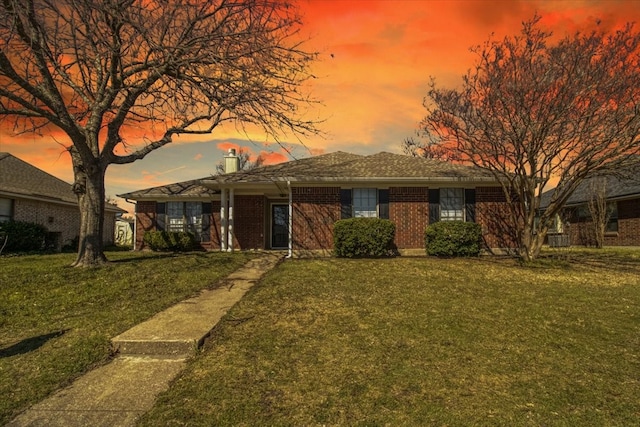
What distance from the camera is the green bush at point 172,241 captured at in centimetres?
1878

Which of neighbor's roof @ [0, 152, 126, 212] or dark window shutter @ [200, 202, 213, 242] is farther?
dark window shutter @ [200, 202, 213, 242]

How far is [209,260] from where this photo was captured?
12.9 metres

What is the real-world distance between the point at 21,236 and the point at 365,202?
15.9 metres

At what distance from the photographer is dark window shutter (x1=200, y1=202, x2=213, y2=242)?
19453mm

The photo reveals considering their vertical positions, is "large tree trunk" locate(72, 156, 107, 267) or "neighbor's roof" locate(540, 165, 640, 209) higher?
"neighbor's roof" locate(540, 165, 640, 209)

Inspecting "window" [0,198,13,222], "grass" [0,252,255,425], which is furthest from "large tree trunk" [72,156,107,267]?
"window" [0,198,13,222]

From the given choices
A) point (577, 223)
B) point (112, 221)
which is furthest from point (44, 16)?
point (577, 223)

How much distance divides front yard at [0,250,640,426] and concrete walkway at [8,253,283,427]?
0.20 m

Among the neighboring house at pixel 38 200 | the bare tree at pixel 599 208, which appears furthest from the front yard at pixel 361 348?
the bare tree at pixel 599 208

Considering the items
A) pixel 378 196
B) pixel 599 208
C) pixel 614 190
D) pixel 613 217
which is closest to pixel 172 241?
pixel 378 196

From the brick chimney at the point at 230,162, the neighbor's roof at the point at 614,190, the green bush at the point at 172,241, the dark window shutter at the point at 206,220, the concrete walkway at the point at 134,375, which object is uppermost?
the brick chimney at the point at 230,162

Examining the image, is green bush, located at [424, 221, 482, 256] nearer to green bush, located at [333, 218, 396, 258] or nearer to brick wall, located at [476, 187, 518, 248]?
brick wall, located at [476, 187, 518, 248]

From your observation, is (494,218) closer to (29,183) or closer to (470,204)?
(470,204)

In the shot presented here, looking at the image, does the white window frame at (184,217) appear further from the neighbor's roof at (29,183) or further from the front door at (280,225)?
the neighbor's roof at (29,183)
